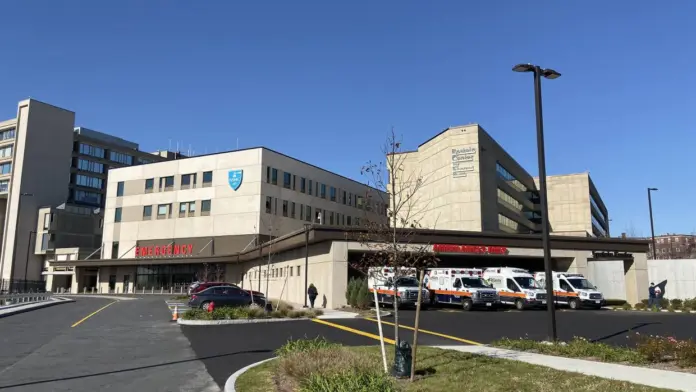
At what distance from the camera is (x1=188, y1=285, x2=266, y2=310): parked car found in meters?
31.0

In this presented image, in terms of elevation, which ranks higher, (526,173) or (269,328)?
(526,173)

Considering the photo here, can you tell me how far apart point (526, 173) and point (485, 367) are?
9361cm

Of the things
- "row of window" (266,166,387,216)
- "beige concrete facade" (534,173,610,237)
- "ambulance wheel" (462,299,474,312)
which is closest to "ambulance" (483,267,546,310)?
"ambulance wheel" (462,299,474,312)

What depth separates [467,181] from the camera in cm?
6969

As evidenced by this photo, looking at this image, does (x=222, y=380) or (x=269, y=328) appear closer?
(x=222, y=380)

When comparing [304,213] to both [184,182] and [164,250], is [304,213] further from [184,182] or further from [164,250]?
[164,250]

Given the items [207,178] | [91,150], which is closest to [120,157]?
[91,150]

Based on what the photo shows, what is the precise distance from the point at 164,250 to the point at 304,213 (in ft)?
58.8

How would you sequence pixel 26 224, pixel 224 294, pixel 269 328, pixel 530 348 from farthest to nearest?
pixel 26 224 < pixel 224 294 < pixel 269 328 < pixel 530 348

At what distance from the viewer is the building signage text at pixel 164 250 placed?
6494 cm

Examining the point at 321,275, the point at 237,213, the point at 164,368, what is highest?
the point at 237,213

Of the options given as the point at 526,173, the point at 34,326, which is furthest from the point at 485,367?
the point at 526,173

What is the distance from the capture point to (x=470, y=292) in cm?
3341

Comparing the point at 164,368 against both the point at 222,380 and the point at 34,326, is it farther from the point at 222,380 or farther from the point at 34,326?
the point at 34,326
